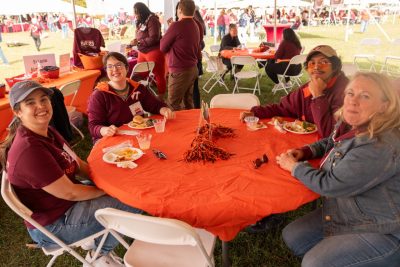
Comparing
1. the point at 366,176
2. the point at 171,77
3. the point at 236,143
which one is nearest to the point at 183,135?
the point at 236,143

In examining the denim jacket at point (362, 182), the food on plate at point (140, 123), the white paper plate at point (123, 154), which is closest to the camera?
the denim jacket at point (362, 182)

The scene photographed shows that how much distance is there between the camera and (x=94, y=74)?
521cm

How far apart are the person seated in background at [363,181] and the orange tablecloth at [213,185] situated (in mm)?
181

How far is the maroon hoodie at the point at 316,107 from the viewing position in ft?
7.50

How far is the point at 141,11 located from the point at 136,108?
343 centimetres

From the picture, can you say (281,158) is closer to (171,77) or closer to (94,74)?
(171,77)

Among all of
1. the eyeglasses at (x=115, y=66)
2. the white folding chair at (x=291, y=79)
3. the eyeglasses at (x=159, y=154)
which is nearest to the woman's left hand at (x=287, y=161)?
the eyeglasses at (x=159, y=154)

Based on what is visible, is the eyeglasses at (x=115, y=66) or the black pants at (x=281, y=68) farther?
the black pants at (x=281, y=68)

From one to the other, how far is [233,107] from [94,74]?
2946mm

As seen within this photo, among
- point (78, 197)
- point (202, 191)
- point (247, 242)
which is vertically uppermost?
point (202, 191)

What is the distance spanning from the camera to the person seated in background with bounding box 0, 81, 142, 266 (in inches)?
66.4

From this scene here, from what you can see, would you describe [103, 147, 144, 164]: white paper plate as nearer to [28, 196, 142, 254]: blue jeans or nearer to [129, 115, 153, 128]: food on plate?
[28, 196, 142, 254]: blue jeans

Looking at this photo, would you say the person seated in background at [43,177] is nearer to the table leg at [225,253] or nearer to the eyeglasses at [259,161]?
the table leg at [225,253]

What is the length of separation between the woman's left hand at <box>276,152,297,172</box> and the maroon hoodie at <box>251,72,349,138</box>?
22.7 inches
